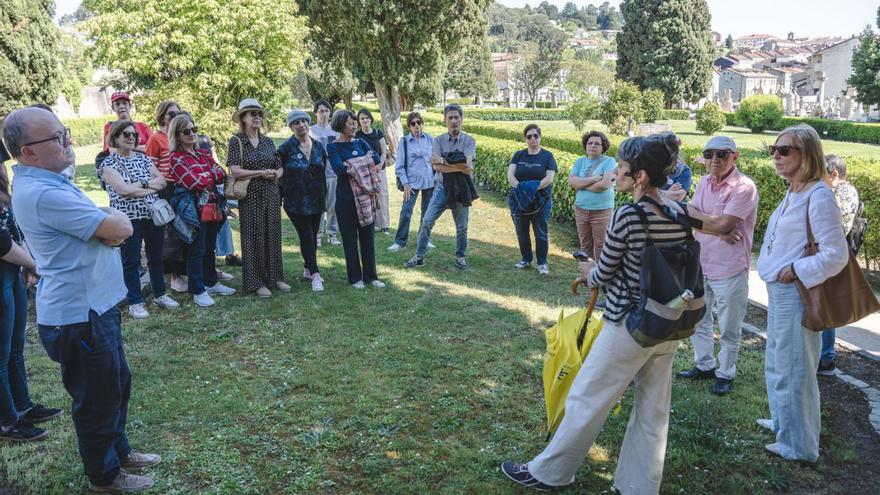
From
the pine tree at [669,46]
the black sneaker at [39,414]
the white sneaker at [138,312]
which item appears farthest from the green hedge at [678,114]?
the black sneaker at [39,414]

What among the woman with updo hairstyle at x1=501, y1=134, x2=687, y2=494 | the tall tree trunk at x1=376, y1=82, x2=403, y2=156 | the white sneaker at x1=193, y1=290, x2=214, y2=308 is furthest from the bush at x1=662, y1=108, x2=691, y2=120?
the woman with updo hairstyle at x1=501, y1=134, x2=687, y2=494

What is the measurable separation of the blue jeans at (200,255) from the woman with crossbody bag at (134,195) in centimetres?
30

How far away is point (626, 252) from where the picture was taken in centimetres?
293

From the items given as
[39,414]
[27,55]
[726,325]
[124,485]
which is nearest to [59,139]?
[124,485]

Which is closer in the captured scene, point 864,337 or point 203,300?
A: point 864,337

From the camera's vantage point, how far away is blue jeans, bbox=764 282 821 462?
3.54m

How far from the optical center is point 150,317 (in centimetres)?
605

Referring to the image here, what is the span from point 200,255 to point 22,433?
2775 mm

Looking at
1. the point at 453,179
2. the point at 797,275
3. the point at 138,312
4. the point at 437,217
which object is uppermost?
the point at 453,179

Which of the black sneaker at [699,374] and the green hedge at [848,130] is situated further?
the green hedge at [848,130]

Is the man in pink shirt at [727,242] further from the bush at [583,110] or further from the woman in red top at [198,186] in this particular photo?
Answer: the bush at [583,110]

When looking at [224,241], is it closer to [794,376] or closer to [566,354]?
[566,354]

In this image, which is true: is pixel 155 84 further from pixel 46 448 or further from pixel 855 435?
pixel 855 435

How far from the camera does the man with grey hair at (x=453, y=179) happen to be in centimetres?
773
